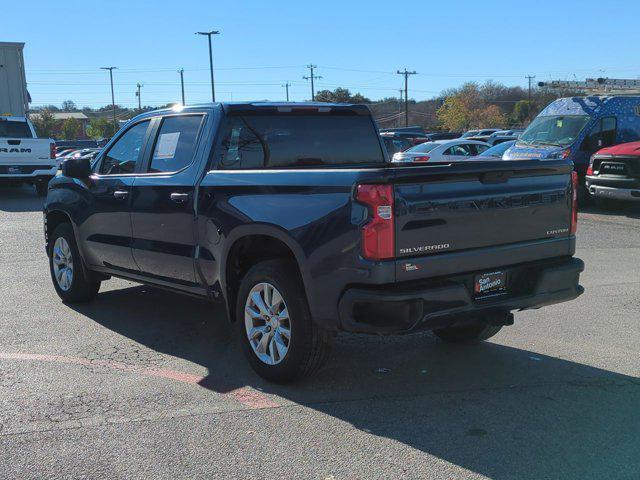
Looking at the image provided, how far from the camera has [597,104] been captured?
15.7 metres

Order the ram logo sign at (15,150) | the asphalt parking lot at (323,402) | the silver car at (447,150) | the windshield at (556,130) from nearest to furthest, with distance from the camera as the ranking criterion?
1. the asphalt parking lot at (323,402)
2. the windshield at (556,130)
3. the ram logo sign at (15,150)
4. the silver car at (447,150)

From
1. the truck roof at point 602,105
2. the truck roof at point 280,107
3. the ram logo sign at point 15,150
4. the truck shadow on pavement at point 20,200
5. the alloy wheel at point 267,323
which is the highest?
the truck roof at point 602,105

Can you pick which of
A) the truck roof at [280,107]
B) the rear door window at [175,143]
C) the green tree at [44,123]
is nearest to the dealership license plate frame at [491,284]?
the truck roof at [280,107]

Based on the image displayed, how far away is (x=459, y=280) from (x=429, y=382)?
96 centimetres

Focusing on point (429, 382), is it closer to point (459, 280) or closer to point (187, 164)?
point (459, 280)

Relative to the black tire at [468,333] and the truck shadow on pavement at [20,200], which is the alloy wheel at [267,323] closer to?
the black tire at [468,333]

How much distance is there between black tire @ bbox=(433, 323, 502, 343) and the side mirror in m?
3.55

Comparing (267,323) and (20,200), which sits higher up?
(267,323)

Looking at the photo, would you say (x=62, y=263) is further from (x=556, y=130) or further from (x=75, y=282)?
(x=556, y=130)

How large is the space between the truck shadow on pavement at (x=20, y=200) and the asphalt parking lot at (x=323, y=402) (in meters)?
11.0

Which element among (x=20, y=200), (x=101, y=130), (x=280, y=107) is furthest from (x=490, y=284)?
(x=101, y=130)

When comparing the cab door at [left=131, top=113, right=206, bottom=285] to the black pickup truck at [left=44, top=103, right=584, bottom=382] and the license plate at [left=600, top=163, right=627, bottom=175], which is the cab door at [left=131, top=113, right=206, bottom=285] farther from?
the license plate at [left=600, top=163, right=627, bottom=175]

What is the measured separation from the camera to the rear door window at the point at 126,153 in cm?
601

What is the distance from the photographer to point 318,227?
4070mm
